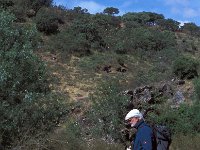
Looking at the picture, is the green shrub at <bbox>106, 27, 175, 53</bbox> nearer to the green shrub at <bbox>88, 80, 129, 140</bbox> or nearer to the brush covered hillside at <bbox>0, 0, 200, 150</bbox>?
the brush covered hillside at <bbox>0, 0, 200, 150</bbox>

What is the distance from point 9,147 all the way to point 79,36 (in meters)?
29.7

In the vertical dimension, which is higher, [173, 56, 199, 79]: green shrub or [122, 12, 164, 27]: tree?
[122, 12, 164, 27]: tree

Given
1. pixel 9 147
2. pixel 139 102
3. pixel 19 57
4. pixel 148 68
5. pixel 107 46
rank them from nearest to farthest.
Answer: pixel 9 147, pixel 19 57, pixel 139 102, pixel 148 68, pixel 107 46

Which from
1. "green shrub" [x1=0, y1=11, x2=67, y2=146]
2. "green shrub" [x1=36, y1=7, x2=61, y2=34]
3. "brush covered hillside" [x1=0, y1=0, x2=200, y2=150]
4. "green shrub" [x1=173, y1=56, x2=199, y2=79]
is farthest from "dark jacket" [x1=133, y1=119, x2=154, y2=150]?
"green shrub" [x1=36, y1=7, x2=61, y2=34]

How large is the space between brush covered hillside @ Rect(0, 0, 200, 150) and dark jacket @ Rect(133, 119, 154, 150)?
6515 mm

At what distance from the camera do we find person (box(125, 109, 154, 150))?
6.05 metres

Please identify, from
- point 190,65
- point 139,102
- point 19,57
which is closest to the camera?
point 19,57

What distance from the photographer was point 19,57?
13.5 meters

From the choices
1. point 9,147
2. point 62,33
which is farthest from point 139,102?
point 62,33

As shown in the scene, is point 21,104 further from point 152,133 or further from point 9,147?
point 152,133

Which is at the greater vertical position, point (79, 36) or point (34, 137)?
point (79, 36)

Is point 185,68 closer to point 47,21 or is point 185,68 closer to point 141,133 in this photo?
point 47,21

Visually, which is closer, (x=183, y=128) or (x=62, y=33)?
(x=183, y=128)

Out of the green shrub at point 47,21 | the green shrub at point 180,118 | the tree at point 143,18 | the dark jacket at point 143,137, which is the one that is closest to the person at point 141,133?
the dark jacket at point 143,137
